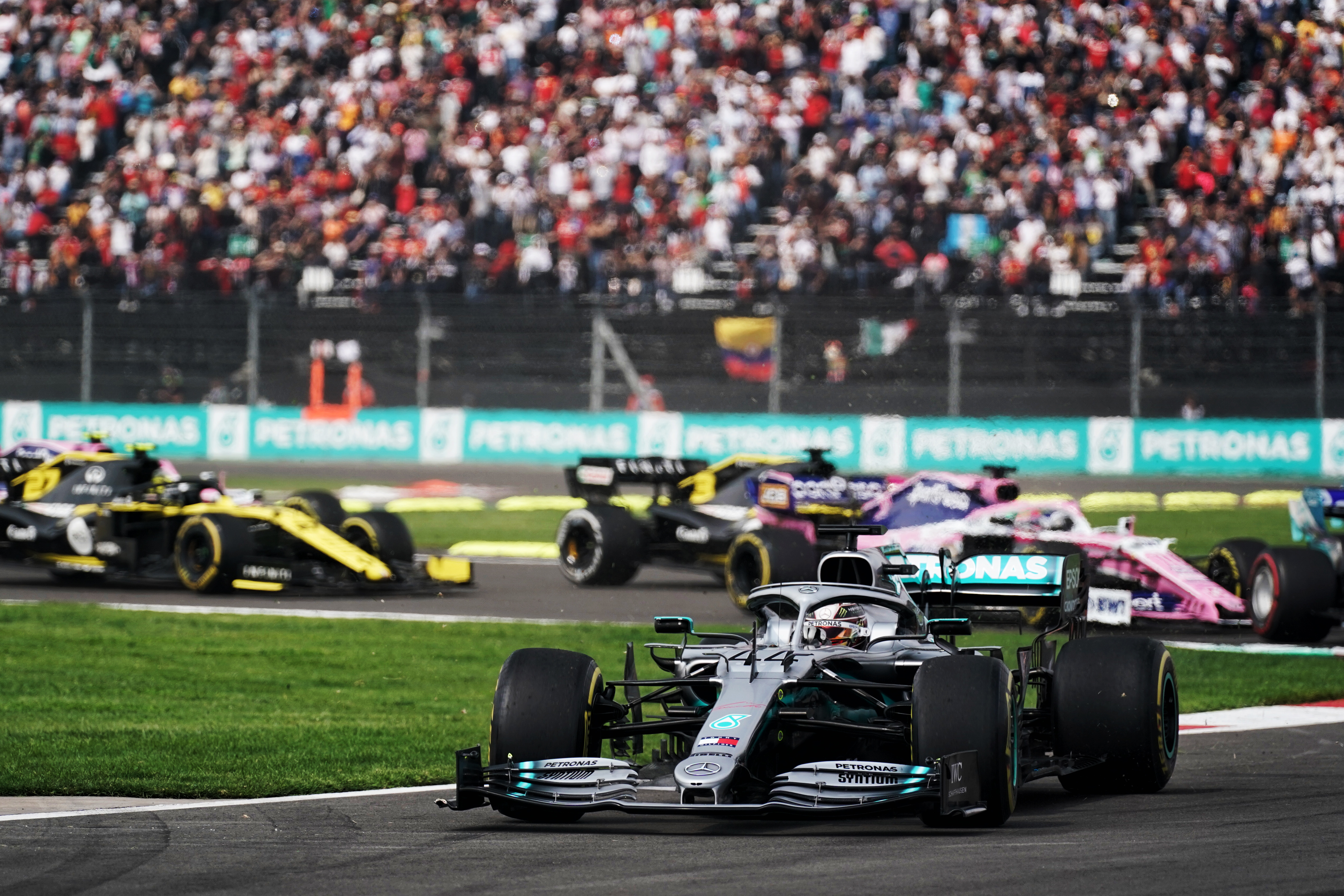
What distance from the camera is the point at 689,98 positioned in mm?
32312

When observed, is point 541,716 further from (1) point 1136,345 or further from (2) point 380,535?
(1) point 1136,345

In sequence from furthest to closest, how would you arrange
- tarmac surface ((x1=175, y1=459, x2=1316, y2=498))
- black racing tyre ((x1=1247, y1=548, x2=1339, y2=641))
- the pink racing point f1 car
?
tarmac surface ((x1=175, y1=459, x2=1316, y2=498)) < the pink racing point f1 car < black racing tyre ((x1=1247, y1=548, x2=1339, y2=641))

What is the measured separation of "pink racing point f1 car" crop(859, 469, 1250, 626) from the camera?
14.6 m

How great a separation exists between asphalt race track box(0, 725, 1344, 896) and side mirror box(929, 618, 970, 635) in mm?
820

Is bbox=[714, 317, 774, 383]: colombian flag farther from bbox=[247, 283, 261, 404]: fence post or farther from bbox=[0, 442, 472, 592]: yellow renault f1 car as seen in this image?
bbox=[0, 442, 472, 592]: yellow renault f1 car

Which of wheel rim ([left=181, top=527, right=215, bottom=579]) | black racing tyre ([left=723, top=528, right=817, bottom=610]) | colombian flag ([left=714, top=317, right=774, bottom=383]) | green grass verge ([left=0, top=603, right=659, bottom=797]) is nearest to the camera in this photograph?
green grass verge ([left=0, top=603, right=659, bottom=797])

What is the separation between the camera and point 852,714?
7926 millimetres

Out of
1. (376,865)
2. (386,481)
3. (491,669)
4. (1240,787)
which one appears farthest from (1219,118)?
(376,865)

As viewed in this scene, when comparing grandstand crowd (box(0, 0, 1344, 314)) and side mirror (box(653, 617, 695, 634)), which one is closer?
side mirror (box(653, 617, 695, 634))

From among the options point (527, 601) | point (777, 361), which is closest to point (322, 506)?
point (527, 601)

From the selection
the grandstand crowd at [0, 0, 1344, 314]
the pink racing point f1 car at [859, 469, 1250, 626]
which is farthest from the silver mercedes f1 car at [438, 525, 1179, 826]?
the grandstand crowd at [0, 0, 1344, 314]

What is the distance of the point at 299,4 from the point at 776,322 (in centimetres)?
1477

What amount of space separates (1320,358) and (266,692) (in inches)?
739

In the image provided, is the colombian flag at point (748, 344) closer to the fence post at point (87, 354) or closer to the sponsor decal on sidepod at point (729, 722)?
the fence post at point (87, 354)
